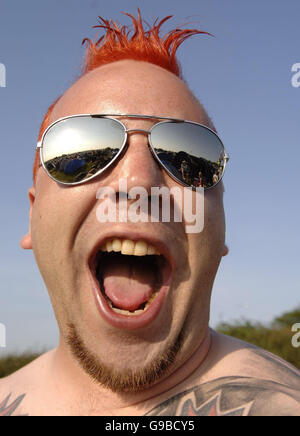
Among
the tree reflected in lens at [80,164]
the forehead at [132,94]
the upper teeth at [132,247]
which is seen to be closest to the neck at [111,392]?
the upper teeth at [132,247]

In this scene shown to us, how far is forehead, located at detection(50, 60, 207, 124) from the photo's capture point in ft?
8.13

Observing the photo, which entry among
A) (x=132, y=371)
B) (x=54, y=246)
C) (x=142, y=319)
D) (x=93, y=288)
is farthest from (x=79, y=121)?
(x=132, y=371)

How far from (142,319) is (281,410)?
0.71 m

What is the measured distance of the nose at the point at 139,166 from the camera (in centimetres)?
225

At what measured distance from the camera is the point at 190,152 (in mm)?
2520

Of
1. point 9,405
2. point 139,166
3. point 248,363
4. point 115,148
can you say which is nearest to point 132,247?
point 139,166

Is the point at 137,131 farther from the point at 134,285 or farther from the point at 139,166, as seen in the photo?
the point at 134,285

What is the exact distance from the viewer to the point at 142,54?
2945mm

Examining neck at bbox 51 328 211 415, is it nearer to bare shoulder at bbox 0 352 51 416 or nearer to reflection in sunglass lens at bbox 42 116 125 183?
bare shoulder at bbox 0 352 51 416

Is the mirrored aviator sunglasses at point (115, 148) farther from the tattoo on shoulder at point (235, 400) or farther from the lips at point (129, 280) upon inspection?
the tattoo on shoulder at point (235, 400)

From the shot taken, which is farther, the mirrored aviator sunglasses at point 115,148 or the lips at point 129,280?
the mirrored aviator sunglasses at point 115,148

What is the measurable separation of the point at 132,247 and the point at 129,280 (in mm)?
234
